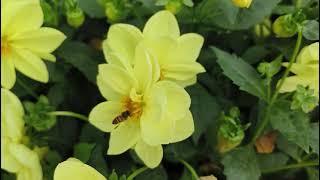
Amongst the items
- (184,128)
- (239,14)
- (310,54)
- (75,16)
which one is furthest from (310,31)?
(75,16)

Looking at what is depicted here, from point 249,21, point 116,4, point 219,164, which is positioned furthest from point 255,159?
point 116,4

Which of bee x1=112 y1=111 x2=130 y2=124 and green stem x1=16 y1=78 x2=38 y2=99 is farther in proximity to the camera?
green stem x1=16 y1=78 x2=38 y2=99

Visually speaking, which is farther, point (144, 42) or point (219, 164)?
point (219, 164)

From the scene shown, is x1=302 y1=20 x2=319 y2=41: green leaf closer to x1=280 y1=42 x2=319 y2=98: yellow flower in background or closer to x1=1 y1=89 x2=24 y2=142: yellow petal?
x1=280 y1=42 x2=319 y2=98: yellow flower in background

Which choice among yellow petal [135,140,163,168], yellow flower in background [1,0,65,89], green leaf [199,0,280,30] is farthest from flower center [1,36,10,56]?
green leaf [199,0,280,30]

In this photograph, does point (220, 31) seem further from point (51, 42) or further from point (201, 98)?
point (51, 42)

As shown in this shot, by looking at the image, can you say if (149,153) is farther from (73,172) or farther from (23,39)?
(23,39)
